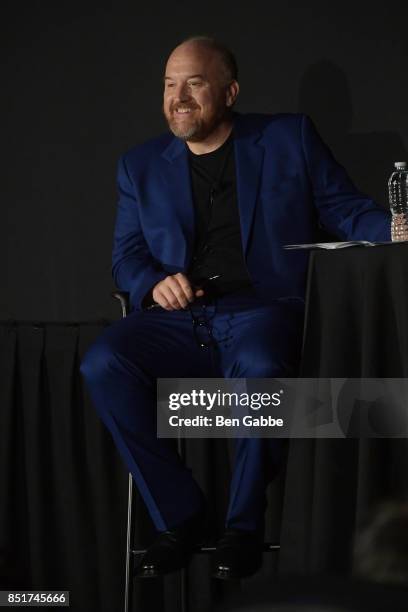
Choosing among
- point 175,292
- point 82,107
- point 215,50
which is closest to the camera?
point 175,292

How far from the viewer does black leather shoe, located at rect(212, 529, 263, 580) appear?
6.11 feet

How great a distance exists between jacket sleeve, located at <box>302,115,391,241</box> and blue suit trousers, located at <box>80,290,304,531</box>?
0.23 m

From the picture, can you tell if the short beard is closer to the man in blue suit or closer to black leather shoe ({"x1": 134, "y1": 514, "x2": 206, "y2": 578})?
the man in blue suit

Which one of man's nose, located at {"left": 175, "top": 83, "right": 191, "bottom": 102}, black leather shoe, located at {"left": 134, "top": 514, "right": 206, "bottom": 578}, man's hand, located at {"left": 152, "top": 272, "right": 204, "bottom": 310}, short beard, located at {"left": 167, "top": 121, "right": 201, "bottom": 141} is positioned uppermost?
man's nose, located at {"left": 175, "top": 83, "right": 191, "bottom": 102}

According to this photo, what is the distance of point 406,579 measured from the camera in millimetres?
491

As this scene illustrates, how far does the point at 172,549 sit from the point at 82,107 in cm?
174

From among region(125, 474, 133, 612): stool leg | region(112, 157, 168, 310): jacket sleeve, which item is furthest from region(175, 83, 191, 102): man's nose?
region(125, 474, 133, 612): stool leg

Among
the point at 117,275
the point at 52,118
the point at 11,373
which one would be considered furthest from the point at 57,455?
the point at 52,118

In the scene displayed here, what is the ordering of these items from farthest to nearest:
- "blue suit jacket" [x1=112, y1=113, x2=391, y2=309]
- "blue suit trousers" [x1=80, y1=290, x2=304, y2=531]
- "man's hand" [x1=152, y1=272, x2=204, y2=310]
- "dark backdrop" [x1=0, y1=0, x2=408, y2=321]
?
"dark backdrop" [x1=0, y1=0, x2=408, y2=321]
"blue suit jacket" [x1=112, y1=113, x2=391, y2=309]
"man's hand" [x1=152, y1=272, x2=204, y2=310]
"blue suit trousers" [x1=80, y1=290, x2=304, y2=531]

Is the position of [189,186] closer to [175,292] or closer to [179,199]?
[179,199]

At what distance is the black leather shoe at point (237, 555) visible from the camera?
73.3 inches

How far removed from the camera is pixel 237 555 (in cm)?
189

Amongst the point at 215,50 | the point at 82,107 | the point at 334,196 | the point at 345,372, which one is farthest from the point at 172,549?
the point at 82,107

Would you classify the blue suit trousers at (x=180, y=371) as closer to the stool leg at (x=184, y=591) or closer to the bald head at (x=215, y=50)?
the stool leg at (x=184, y=591)
